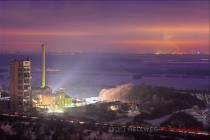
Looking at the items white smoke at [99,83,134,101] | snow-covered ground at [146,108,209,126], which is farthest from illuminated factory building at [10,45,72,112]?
white smoke at [99,83,134,101]

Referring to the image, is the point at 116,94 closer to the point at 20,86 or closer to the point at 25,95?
the point at 25,95

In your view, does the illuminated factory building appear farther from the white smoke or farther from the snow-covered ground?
the white smoke

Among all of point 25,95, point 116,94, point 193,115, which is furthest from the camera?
point 116,94

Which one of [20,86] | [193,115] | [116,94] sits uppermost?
[20,86]

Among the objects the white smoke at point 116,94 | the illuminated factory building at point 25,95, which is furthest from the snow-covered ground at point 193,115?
the white smoke at point 116,94

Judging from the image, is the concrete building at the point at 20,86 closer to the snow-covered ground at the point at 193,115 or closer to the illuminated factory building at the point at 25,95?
the illuminated factory building at the point at 25,95

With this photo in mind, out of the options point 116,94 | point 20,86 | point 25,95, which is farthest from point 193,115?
point 20,86

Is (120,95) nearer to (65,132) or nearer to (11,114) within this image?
(11,114)

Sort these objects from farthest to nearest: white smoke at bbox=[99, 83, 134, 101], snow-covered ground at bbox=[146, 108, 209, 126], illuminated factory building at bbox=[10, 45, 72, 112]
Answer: white smoke at bbox=[99, 83, 134, 101]
illuminated factory building at bbox=[10, 45, 72, 112]
snow-covered ground at bbox=[146, 108, 209, 126]
